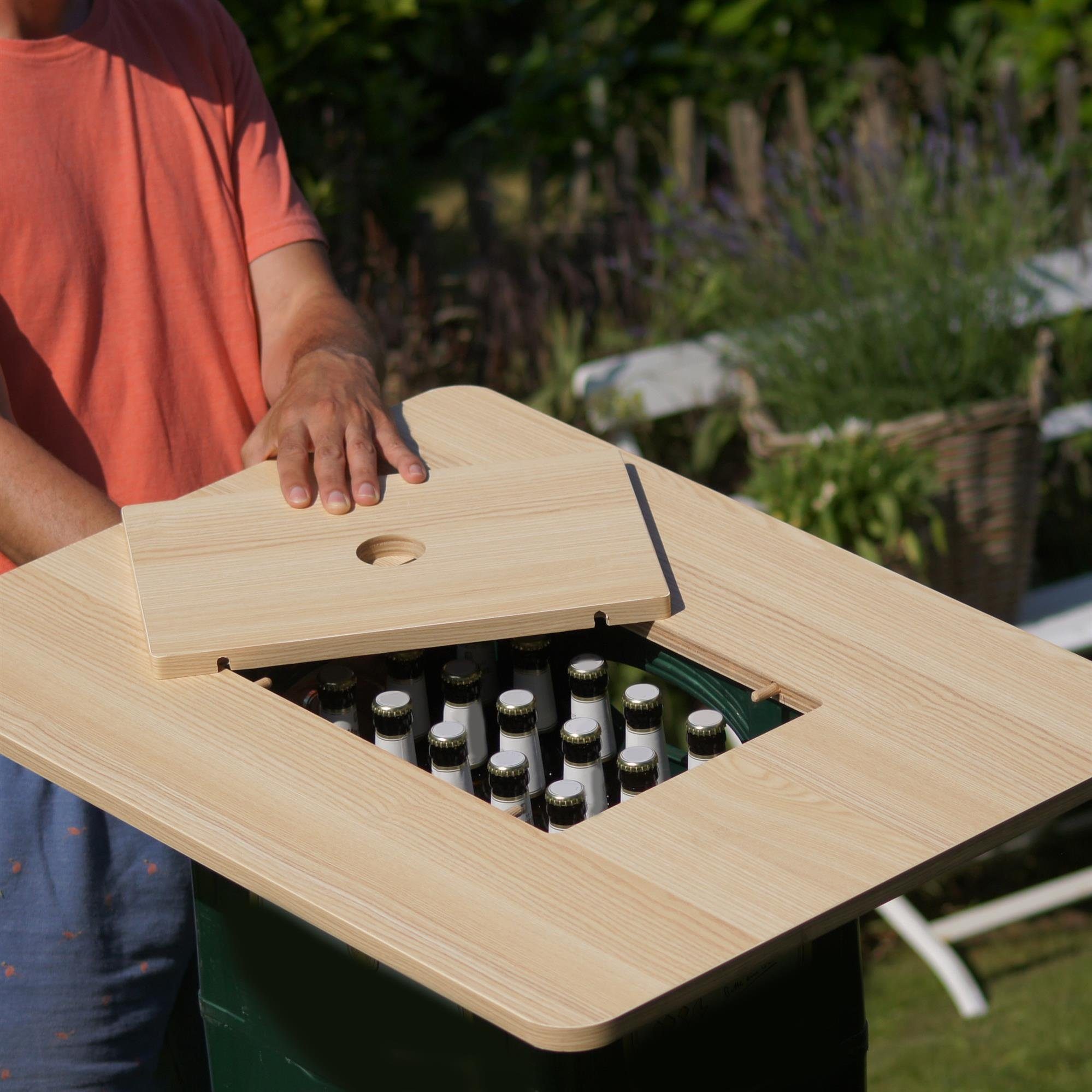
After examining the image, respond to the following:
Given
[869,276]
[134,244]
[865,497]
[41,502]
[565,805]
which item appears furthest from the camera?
[869,276]

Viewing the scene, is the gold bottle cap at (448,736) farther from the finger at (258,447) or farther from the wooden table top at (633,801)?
the finger at (258,447)

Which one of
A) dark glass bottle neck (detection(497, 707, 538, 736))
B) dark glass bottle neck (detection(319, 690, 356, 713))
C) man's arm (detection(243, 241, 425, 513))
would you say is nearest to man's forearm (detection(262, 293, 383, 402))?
man's arm (detection(243, 241, 425, 513))

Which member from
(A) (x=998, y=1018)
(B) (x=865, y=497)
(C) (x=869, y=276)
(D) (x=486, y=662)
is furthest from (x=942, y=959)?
(D) (x=486, y=662)

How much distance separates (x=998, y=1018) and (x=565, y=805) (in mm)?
2121

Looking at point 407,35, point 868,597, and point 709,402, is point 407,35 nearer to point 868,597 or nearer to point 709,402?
point 709,402

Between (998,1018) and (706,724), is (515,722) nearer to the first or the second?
(706,724)

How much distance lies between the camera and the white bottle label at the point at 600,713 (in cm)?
165

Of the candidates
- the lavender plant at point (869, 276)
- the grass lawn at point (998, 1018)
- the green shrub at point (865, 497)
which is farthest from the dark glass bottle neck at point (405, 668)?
the lavender plant at point (869, 276)

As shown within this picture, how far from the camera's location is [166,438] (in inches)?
83.8

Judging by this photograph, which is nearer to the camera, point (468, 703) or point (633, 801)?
point (633, 801)

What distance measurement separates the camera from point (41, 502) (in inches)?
70.4

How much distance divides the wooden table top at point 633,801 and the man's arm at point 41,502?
0.28 ft

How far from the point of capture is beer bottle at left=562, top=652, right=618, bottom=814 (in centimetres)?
164

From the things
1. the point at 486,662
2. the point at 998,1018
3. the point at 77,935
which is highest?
the point at 486,662
